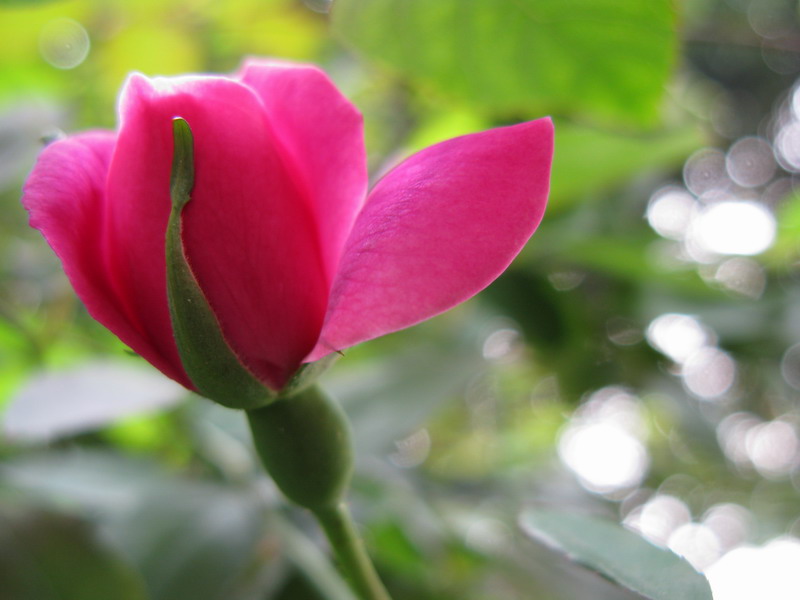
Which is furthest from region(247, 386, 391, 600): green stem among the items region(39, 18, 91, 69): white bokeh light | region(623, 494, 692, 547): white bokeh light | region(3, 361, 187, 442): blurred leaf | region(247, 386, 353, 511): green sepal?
region(623, 494, 692, 547): white bokeh light

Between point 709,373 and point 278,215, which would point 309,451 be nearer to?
point 278,215

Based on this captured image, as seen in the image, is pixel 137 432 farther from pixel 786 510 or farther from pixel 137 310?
pixel 786 510

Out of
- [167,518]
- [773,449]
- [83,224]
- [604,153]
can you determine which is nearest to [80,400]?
[167,518]

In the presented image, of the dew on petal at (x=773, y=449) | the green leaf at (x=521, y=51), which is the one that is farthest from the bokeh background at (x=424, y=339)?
the dew on petal at (x=773, y=449)

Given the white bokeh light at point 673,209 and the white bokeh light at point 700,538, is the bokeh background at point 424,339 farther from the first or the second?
the white bokeh light at point 700,538

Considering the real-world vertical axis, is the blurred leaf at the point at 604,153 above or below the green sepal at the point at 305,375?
below

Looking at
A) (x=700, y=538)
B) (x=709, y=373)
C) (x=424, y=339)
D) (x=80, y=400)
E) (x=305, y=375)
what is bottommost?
(x=700, y=538)
